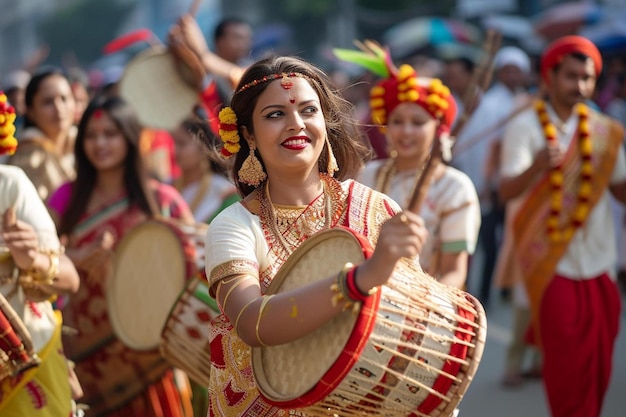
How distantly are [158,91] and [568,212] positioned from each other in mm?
2711

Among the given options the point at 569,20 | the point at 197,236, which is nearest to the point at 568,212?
Answer: the point at 197,236

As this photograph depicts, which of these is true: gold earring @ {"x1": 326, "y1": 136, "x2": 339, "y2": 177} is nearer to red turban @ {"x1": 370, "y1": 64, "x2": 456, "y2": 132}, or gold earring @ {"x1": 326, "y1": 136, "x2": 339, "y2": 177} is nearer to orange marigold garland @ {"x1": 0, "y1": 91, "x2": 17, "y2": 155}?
orange marigold garland @ {"x1": 0, "y1": 91, "x2": 17, "y2": 155}

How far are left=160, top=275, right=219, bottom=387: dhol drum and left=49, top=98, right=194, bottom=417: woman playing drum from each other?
0.78 m

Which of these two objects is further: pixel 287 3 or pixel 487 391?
pixel 287 3

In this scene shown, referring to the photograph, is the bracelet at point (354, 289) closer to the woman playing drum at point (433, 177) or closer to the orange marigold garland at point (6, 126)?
the orange marigold garland at point (6, 126)

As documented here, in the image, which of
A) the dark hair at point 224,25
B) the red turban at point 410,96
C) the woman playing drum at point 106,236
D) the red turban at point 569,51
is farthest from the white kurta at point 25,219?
the dark hair at point 224,25

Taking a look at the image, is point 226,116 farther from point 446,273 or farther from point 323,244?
point 446,273

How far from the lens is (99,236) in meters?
6.02

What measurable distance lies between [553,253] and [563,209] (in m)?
0.25

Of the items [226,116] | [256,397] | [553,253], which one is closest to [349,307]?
[256,397]

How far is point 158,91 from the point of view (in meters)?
7.94

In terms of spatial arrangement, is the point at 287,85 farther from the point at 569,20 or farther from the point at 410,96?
the point at 569,20

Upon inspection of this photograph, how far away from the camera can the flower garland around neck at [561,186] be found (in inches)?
266

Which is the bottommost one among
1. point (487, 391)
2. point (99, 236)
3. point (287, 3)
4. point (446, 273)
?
point (287, 3)
